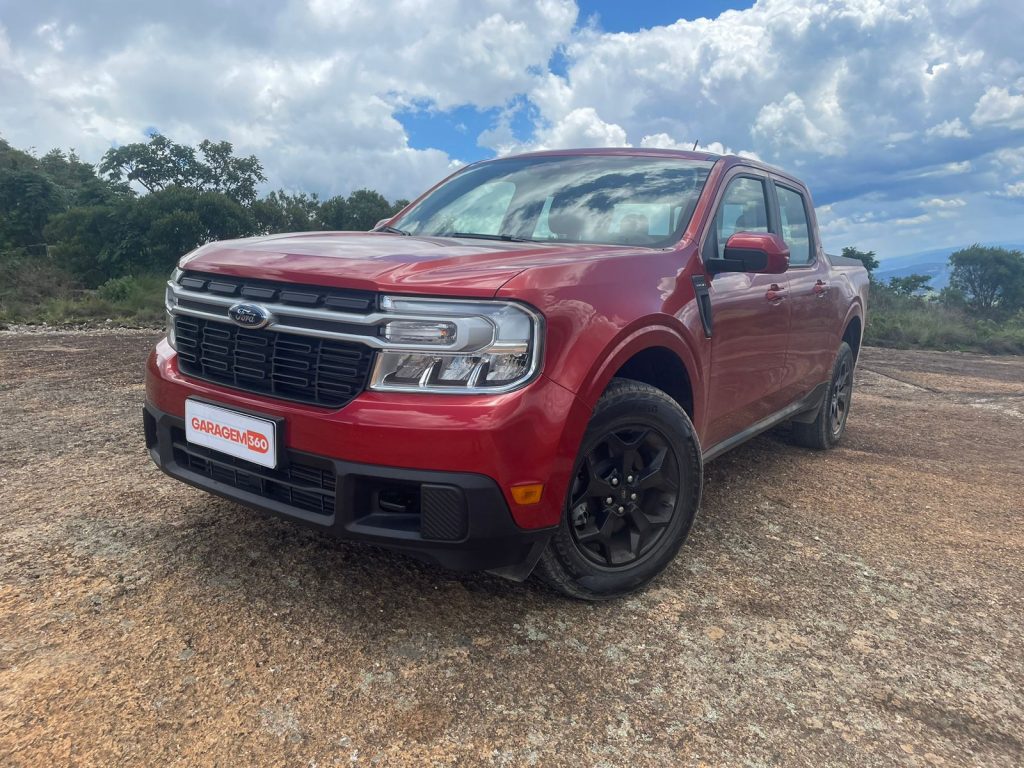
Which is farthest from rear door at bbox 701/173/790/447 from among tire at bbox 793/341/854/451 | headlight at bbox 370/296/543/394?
headlight at bbox 370/296/543/394

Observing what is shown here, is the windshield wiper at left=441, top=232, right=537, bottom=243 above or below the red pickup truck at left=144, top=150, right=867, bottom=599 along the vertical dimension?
above

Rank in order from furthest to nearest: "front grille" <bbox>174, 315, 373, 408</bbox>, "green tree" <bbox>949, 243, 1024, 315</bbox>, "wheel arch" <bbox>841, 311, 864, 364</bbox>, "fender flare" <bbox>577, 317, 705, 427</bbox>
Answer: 1. "green tree" <bbox>949, 243, 1024, 315</bbox>
2. "wheel arch" <bbox>841, 311, 864, 364</bbox>
3. "fender flare" <bbox>577, 317, 705, 427</bbox>
4. "front grille" <bbox>174, 315, 373, 408</bbox>

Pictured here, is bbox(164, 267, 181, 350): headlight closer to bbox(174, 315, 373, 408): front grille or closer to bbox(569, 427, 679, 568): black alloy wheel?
bbox(174, 315, 373, 408): front grille

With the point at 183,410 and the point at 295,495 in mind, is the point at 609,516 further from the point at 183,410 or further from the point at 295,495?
the point at 183,410

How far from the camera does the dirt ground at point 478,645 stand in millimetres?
1776

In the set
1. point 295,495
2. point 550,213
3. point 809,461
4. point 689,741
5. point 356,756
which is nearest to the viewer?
point 356,756

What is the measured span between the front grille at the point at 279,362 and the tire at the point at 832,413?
140 inches

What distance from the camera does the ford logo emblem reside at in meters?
2.17

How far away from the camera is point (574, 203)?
3.12m

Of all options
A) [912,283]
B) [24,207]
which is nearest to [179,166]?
[24,207]

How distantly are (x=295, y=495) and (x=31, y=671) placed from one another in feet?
2.63

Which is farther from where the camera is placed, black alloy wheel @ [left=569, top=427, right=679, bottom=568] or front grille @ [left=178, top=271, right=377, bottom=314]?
black alloy wheel @ [left=569, top=427, right=679, bottom=568]

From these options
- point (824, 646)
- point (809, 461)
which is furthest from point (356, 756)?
point (809, 461)

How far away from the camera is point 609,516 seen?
8.01 feet
